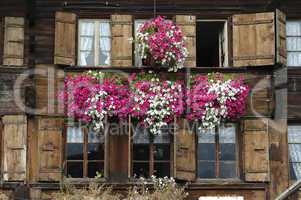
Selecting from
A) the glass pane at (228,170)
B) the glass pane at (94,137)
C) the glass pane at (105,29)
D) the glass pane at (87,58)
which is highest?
the glass pane at (105,29)

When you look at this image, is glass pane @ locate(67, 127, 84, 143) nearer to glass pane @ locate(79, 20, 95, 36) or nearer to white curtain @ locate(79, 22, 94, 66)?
white curtain @ locate(79, 22, 94, 66)

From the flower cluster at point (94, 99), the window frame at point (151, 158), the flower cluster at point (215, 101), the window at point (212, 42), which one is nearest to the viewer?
the flower cluster at point (94, 99)

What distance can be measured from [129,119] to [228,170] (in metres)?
2.73

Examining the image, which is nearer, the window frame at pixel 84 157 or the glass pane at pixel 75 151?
the window frame at pixel 84 157

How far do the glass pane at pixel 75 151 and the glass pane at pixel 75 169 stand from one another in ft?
0.47

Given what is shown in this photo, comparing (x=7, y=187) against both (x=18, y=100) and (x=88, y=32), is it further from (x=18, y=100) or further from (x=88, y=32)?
(x=88, y=32)

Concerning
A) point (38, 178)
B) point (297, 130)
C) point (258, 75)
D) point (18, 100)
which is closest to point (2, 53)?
point (18, 100)

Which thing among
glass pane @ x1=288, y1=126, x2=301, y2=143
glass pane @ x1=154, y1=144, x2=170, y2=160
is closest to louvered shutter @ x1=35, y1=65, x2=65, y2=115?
glass pane @ x1=154, y1=144, x2=170, y2=160

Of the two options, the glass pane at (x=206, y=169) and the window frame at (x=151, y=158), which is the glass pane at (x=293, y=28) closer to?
the glass pane at (x=206, y=169)

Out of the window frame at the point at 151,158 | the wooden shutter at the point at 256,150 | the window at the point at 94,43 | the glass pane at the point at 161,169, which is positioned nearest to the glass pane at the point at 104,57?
the window at the point at 94,43

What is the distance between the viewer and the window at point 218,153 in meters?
13.3

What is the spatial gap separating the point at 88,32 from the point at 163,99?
2.63m

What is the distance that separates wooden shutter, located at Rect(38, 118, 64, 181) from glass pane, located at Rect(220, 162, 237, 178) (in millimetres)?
3899

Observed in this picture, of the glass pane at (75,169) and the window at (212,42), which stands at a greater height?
the window at (212,42)
